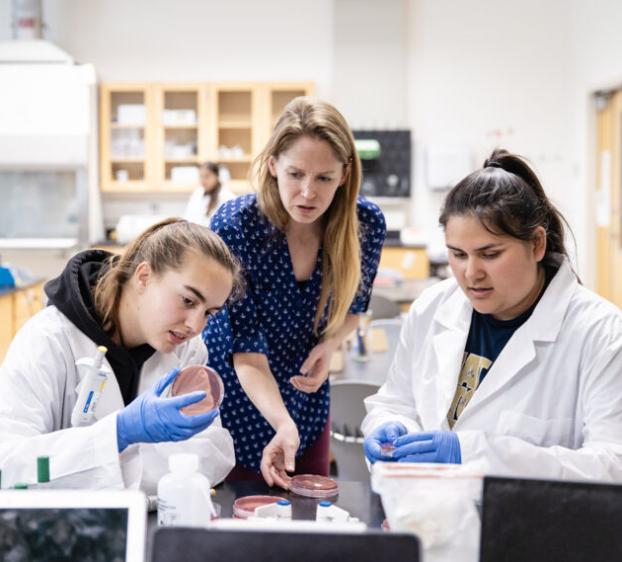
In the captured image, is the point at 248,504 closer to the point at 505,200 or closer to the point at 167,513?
the point at 167,513

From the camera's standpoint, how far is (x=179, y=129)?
715 centimetres

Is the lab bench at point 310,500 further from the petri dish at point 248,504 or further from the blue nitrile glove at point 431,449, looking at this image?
the blue nitrile glove at point 431,449

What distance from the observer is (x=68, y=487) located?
132cm

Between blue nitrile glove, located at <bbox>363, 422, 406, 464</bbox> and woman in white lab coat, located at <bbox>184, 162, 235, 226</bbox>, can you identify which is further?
woman in white lab coat, located at <bbox>184, 162, 235, 226</bbox>

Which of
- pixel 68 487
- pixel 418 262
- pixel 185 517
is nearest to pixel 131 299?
pixel 68 487

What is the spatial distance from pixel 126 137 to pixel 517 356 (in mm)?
6115

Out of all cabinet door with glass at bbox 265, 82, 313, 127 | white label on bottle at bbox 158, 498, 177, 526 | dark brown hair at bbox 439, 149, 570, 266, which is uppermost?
cabinet door with glass at bbox 265, 82, 313, 127

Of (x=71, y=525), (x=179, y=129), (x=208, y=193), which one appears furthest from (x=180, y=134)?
(x=71, y=525)

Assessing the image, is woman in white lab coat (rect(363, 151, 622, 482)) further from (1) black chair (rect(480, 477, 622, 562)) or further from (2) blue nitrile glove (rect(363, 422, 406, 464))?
(1) black chair (rect(480, 477, 622, 562))

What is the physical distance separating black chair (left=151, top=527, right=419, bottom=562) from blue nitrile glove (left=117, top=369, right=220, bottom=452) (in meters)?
0.54

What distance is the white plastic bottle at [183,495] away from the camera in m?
1.13

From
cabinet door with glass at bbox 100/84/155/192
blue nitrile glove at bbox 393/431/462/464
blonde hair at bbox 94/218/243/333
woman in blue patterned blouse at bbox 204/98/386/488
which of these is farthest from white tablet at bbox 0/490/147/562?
cabinet door with glass at bbox 100/84/155/192

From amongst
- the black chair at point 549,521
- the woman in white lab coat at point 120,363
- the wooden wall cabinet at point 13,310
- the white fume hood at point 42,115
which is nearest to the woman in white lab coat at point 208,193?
the white fume hood at point 42,115

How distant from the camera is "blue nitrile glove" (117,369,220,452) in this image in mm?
1283
